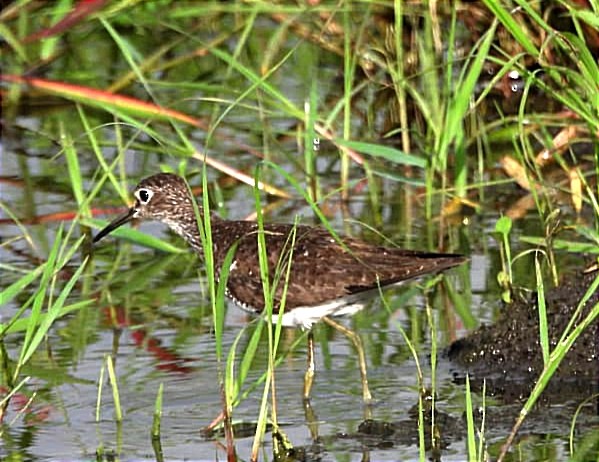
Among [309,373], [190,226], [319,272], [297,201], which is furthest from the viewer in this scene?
[297,201]

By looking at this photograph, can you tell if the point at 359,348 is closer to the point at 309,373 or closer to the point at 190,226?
the point at 309,373

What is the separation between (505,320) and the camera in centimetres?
661

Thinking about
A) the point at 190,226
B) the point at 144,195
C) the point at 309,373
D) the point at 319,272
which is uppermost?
the point at 144,195

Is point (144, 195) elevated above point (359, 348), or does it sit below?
above

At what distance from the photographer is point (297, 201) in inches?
348

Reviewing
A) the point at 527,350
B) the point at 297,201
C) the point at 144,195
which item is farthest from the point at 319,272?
the point at 297,201

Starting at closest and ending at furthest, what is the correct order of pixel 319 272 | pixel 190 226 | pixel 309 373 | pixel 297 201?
1. pixel 309 373
2. pixel 319 272
3. pixel 190 226
4. pixel 297 201

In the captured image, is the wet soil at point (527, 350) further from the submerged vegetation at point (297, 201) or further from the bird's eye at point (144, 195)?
the bird's eye at point (144, 195)

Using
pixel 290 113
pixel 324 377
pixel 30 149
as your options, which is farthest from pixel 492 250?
pixel 30 149

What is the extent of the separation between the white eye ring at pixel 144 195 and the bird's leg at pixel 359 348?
108 centimetres

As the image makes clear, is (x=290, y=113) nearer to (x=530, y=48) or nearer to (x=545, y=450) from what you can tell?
(x=530, y=48)

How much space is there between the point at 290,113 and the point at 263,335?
3.80 ft

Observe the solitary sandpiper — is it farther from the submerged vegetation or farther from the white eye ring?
the white eye ring

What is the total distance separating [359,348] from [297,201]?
2.64 meters
